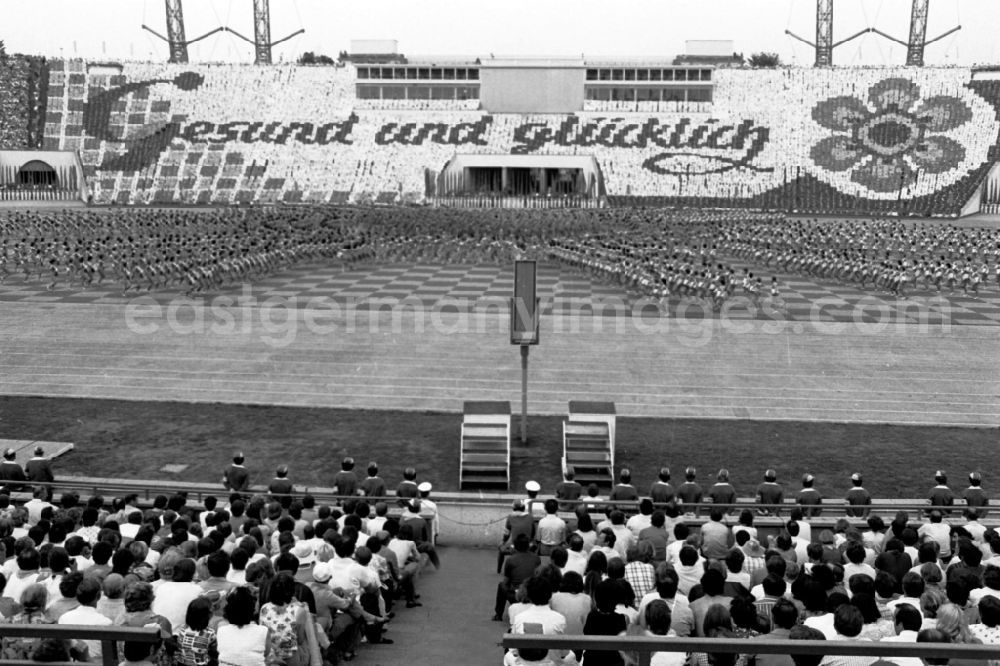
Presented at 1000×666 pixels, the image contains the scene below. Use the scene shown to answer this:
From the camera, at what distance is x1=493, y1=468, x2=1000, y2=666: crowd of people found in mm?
6059

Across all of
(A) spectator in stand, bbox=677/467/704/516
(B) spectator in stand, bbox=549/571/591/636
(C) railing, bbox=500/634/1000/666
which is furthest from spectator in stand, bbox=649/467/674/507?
(C) railing, bbox=500/634/1000/666

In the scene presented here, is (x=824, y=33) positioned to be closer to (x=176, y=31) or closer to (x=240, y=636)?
(x=176, y=31)

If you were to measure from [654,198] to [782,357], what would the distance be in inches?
1823

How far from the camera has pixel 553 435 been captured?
16469mm

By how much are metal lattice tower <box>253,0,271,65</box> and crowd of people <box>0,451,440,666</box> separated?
4258 inches

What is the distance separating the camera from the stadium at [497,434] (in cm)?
659

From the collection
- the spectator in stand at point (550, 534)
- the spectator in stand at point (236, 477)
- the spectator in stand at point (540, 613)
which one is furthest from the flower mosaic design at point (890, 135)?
the spectator in stand at point (540, 613)

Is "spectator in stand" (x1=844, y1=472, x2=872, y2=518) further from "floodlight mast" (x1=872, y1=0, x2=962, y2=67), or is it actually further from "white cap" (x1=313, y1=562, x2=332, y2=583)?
"floodlight mast" (x1=872, y1=0, x2=962, y2=67)

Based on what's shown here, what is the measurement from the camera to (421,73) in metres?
85.9

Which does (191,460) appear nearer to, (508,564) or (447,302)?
(508,564)

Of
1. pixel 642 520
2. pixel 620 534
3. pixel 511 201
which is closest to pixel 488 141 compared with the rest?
pixel 511 201

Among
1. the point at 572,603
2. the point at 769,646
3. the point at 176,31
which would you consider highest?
the point at 176,31

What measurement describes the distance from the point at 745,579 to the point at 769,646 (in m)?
4.49

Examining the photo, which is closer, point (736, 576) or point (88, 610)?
point (88, 610)
